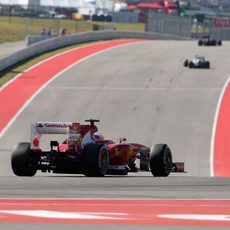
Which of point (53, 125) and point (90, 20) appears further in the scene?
point (90, 20)

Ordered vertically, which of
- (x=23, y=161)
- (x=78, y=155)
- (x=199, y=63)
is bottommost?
(x=199, y=63)

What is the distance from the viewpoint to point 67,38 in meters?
67.1

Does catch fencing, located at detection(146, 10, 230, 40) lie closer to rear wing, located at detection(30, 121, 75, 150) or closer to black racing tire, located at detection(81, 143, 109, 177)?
rear wing, located at detection(30, 121, 75, 150)

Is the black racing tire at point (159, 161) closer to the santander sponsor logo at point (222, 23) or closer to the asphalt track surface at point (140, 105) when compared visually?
the asphalt track surface at point (140, 105)

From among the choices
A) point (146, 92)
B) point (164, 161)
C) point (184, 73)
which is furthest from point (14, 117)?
point (164, 161)

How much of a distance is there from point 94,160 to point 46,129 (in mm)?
1278

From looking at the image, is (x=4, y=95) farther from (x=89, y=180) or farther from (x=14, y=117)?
(x=89, y=180)

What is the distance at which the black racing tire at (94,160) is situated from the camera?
1872 centimetres

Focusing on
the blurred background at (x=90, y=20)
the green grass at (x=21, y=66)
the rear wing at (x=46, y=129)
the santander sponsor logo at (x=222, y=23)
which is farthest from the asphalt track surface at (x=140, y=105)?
the santander sponsor logo at (x=222, y=23)

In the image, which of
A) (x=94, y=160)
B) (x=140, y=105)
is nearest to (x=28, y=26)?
(x=140, y=105)

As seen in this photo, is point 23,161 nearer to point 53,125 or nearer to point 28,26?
point 53,125

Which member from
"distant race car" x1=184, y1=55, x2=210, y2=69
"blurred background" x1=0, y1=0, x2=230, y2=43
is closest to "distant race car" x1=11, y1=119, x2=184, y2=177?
"distant race car" x1=184, y1=55, x2=210, y2=69

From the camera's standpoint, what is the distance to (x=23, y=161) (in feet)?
62.5

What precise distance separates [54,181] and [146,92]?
30.7 meters
